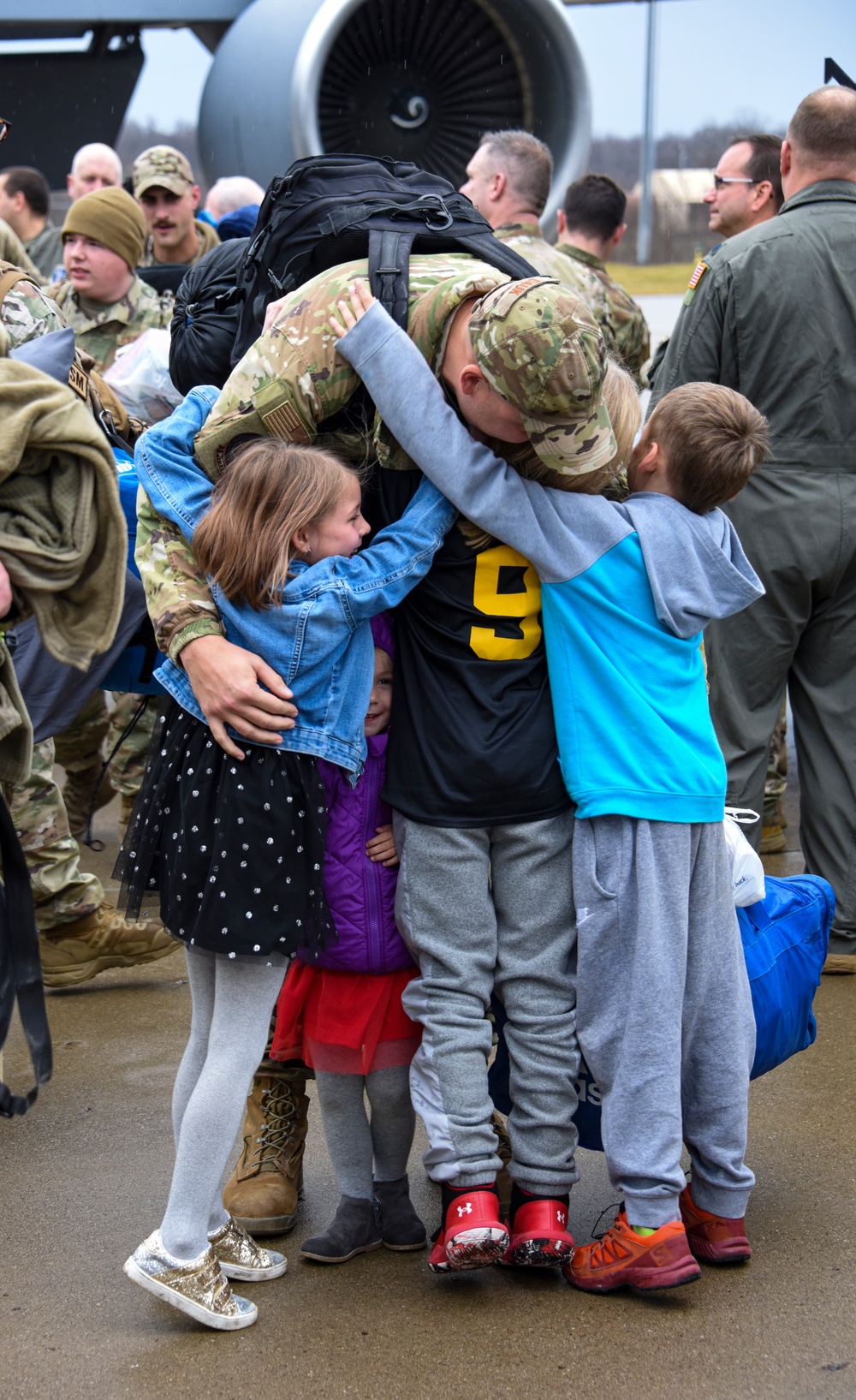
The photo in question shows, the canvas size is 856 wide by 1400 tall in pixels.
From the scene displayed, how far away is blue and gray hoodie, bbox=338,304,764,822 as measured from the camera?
6.19ft

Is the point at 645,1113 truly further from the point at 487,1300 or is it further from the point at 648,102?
the point at 648,102

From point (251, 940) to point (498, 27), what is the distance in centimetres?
559

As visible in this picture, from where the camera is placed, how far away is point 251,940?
183 centimetres

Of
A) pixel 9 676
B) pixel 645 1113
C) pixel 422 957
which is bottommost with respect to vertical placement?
pixel 645 1113

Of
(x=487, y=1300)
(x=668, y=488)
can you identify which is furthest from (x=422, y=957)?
(x=668, y=488)

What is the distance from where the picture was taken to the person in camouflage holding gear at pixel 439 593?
1.86m

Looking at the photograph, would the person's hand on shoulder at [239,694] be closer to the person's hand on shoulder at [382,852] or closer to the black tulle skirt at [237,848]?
the black tulle skirt at [237,848]

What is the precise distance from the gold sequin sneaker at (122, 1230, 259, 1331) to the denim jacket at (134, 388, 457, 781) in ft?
2.41

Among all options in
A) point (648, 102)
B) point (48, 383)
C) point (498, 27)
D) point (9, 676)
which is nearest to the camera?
point (48, 383)

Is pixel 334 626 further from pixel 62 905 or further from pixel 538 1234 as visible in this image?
pixel 62 905

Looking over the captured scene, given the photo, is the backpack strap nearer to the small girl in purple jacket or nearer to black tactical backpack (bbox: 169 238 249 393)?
black tactical backpack (bbox: 169 238 249 393)

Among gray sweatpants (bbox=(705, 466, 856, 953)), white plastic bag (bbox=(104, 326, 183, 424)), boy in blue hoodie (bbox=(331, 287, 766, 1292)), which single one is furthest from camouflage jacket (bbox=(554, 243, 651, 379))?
boy in blue hoodie (bbox=(331, 287, 766, 1292))

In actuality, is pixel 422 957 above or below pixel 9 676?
below

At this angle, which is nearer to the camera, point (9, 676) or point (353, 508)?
point (9, 676)
